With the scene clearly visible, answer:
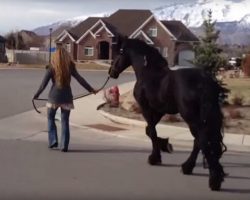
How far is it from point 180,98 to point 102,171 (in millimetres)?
1765

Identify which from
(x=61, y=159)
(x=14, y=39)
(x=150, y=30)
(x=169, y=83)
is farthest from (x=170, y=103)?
(x=14, y=39)

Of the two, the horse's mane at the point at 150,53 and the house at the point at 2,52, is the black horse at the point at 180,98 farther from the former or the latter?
the house at the point at 2,52

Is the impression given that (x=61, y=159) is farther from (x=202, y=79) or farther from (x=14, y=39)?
(x=14, y=39)

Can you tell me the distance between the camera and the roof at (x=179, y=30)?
71625 millimetres

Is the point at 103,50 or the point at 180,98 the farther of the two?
the point at 103,50

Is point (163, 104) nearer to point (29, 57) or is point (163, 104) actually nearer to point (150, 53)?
point (150, 53)

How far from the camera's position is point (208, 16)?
68.7 feet

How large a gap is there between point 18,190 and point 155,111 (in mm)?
2761

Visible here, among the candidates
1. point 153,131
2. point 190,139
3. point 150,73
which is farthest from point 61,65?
point 190,139

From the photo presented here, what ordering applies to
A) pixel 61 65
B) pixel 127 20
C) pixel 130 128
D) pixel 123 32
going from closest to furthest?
1. pixel 61 65
2. pixel 130 128
3. pixel 123 32
4. pixel 127 20

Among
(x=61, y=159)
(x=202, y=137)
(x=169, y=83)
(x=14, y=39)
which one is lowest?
(x=14, y=39)

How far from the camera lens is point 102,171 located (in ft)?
31.7

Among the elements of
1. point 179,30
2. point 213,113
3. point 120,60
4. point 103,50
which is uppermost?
point 120,60

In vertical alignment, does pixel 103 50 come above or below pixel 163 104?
below
